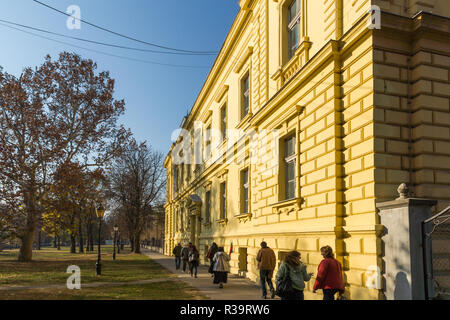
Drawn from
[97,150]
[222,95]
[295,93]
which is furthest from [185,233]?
[295,93]

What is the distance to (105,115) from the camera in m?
29.8

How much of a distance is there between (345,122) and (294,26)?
16.4ft

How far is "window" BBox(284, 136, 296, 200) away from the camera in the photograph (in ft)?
41.8

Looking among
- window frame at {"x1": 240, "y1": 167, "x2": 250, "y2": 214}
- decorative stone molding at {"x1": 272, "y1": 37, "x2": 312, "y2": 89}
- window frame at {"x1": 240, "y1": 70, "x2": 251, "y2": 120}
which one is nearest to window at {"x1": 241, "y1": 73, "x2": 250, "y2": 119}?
window frame at {"x1": 240, "y1": 70, "x2": 251, "y2": 120}

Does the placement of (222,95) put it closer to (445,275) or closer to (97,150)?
(97,150)

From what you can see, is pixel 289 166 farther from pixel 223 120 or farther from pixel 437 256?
pixel 223 120

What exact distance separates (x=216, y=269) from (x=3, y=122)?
1951 cm

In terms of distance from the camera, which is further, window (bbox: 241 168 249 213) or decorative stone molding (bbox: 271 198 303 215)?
window (bbox: 241 168 249 213)

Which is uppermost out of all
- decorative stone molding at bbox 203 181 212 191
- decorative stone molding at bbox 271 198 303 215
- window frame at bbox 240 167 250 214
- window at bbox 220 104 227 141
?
window at bbox 220 104 227 141

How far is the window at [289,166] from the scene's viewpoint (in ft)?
41.8

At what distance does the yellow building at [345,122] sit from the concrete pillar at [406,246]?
41 cm

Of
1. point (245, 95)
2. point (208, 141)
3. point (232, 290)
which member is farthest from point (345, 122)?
point (208, 141)

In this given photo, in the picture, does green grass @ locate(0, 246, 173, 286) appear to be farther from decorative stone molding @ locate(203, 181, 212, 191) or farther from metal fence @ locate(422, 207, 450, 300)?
metal fence @ locate(422, 207, 450, 300)

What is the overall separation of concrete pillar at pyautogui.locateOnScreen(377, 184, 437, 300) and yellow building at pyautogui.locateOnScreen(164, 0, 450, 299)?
16.0 inches
